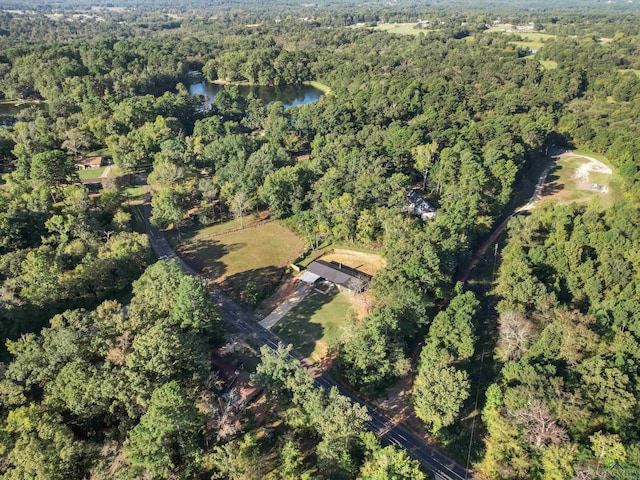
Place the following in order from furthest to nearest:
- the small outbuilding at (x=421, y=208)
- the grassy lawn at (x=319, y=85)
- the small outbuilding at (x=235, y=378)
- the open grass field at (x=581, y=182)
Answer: the grassy lawn at (x=319, y=85) → the open grass field at (x=581, y=182) → the small outbuilding at (x=421, y=208) → the small outbuilding at (x=235, y=378)

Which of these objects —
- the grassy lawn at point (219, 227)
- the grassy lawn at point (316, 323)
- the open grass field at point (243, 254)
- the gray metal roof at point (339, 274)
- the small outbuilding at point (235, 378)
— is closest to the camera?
the small outbuilding at point (235, 378)

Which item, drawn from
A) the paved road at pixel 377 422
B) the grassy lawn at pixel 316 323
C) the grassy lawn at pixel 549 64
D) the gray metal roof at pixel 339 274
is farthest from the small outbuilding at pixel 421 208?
the grassy lawn at pixel 549 64

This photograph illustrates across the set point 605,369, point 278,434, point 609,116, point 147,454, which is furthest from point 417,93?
point 147,454

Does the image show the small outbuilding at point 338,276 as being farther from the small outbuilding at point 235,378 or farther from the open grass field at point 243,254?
the small outbuilding at point 235,378

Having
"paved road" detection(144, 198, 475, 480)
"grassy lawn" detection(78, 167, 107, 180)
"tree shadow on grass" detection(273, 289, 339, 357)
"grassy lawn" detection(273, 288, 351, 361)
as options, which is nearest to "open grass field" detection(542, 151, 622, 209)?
"grassy lawn" detection(273, 288, 351, 361)

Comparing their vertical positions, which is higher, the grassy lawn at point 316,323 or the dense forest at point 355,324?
the dense forest at point 355,324

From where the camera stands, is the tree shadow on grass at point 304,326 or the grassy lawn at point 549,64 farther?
the grassy lawn at point 549,64

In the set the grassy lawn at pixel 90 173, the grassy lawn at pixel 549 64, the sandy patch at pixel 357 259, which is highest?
the grassy lawn at pixel 549 64

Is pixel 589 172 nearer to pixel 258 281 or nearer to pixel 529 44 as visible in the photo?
pixel 258 281
